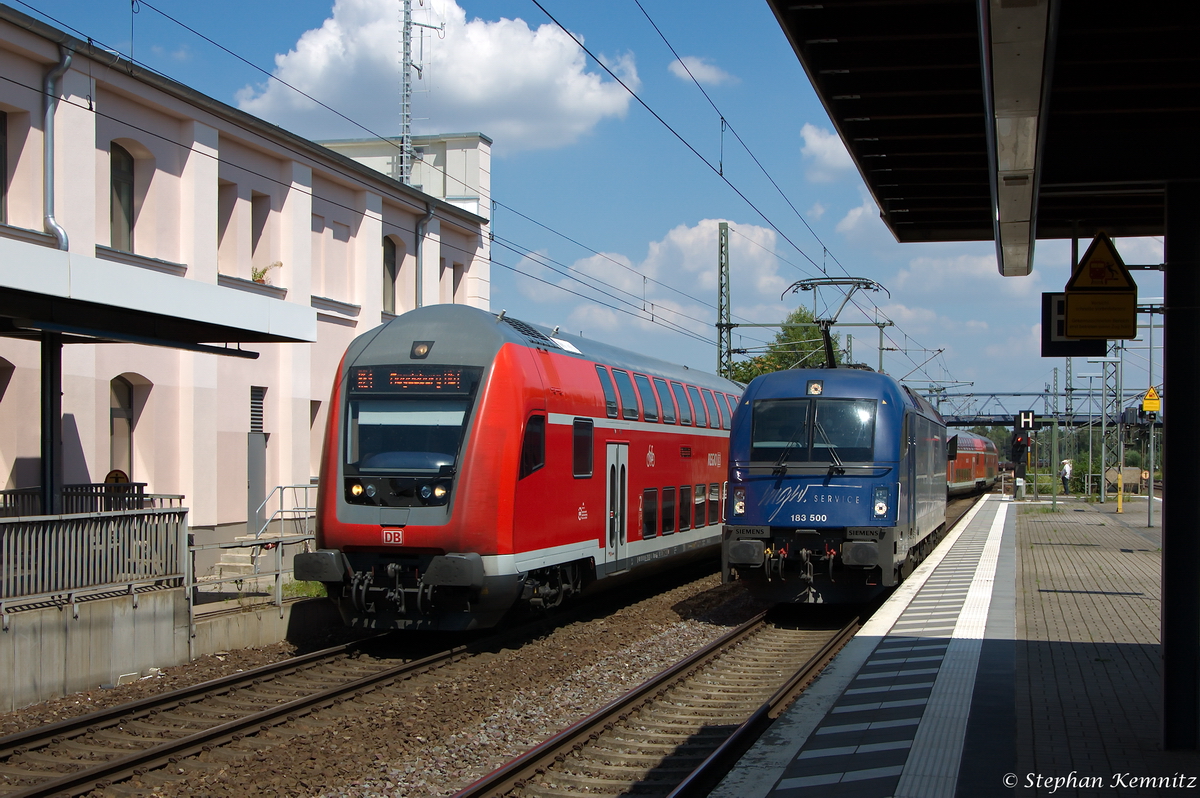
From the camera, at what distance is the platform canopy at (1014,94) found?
536 centimetres

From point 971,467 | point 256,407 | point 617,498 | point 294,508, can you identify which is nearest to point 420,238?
point 256,407

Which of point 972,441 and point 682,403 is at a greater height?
point 682,403

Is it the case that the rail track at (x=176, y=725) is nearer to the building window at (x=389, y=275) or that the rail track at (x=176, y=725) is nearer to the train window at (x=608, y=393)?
the train window at (x=608, y=393)

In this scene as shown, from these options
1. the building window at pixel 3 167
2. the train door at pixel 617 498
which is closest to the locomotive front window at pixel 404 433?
the train door at pixel 617 498

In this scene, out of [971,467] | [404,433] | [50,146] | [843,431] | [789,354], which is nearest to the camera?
[404,433]

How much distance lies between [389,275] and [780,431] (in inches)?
566

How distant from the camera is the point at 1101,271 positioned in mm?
7484

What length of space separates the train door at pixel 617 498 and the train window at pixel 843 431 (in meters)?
2.59

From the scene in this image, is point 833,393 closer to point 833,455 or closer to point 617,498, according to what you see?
point 833,455

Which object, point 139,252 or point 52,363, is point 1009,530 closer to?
point 139,252

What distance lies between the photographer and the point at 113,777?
23.7ft

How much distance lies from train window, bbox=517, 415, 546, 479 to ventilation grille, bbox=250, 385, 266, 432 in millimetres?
10222

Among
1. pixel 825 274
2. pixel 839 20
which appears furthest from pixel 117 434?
pixel 825 274

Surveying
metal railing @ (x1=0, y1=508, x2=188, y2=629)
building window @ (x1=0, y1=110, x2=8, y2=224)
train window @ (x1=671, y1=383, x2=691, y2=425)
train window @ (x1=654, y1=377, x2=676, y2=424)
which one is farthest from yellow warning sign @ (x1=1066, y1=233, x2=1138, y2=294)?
building window @ (x1=0, y1=110, x2=8, y2=224)
